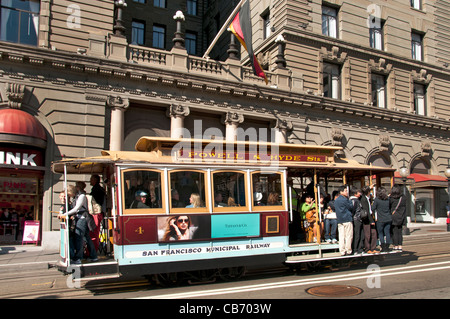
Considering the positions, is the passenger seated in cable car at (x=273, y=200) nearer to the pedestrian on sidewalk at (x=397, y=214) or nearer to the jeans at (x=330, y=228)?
the jeans at (x=330, y=228)

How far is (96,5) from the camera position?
61.7 ft

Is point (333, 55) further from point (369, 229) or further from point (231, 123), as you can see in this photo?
point (369, 229)

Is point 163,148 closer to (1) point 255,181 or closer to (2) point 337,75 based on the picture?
(1) point 255,181

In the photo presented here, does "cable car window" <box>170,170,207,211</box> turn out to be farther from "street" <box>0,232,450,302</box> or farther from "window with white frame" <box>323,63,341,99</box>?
"window with white frame" <box>323,63,341,99</box>

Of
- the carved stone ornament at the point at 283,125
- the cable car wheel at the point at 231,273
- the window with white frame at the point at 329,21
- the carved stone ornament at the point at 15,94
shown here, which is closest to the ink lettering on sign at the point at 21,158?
the carved stone ornament at the point at 15,94

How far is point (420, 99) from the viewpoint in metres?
29.5

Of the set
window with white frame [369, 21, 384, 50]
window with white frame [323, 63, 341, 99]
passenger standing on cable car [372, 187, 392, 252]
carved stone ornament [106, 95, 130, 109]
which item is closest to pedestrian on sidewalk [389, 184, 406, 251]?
passenger standing on cable car [372, 187, 392, 252]

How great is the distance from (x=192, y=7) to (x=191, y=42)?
2.83 metres

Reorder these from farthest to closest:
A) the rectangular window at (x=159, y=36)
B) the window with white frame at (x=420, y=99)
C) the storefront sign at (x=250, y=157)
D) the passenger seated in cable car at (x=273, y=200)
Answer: the window with white frame at (x=420, y=99) → the rectangular window at (x=159, y=36) → the passenger seated in cable car at (x=273, y=200) → the storefront sign at (x=250, y=157)

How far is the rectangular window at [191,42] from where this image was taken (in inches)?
1157

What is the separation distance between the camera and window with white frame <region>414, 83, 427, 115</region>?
2920 cm

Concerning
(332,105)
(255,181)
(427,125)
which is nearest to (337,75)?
(332,105)

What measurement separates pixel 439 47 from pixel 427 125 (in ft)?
22.9

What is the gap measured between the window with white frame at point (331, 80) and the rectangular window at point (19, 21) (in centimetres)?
1745
